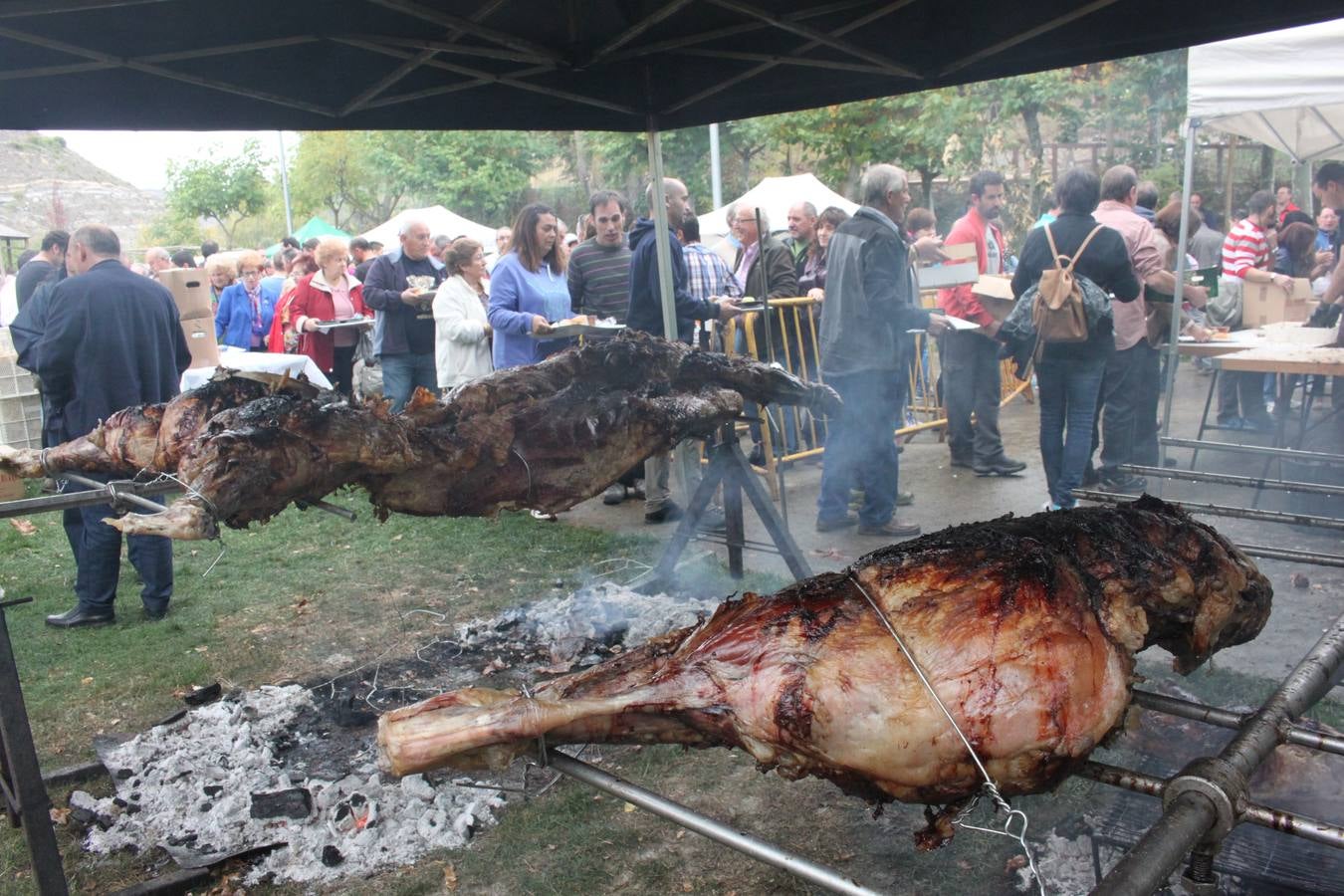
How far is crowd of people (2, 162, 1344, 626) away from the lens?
6.05 metres

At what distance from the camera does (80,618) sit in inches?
240

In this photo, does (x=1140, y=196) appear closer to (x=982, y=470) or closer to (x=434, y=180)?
(x=982, y=470)

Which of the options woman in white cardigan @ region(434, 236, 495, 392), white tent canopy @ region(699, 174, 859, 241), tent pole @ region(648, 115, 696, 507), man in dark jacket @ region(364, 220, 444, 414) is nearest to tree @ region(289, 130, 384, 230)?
white tent canopy @ region(699, 174, 859, 241)

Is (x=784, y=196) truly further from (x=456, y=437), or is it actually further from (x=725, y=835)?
(x=725, y=835)

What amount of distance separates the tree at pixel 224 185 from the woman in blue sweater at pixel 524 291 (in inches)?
1473

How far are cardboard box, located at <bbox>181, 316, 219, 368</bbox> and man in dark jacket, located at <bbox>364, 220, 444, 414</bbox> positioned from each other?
144 centimetres

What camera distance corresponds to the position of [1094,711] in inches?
79.0

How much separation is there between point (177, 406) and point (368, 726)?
1709 mm

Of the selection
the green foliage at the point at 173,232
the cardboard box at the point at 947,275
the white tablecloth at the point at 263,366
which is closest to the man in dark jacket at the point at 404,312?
the white tablecloth at the point at 263,366

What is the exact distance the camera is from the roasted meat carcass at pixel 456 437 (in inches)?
123

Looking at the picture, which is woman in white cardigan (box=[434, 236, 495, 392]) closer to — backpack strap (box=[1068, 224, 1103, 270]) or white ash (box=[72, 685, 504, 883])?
white ash (box=[72, 685, 504, 883])

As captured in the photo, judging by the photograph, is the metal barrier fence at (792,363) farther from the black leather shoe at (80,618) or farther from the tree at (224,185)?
the tree at (224,185)

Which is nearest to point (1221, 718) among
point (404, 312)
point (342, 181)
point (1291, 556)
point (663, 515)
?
point (1291, 556)

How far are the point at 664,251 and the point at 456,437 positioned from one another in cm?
306
